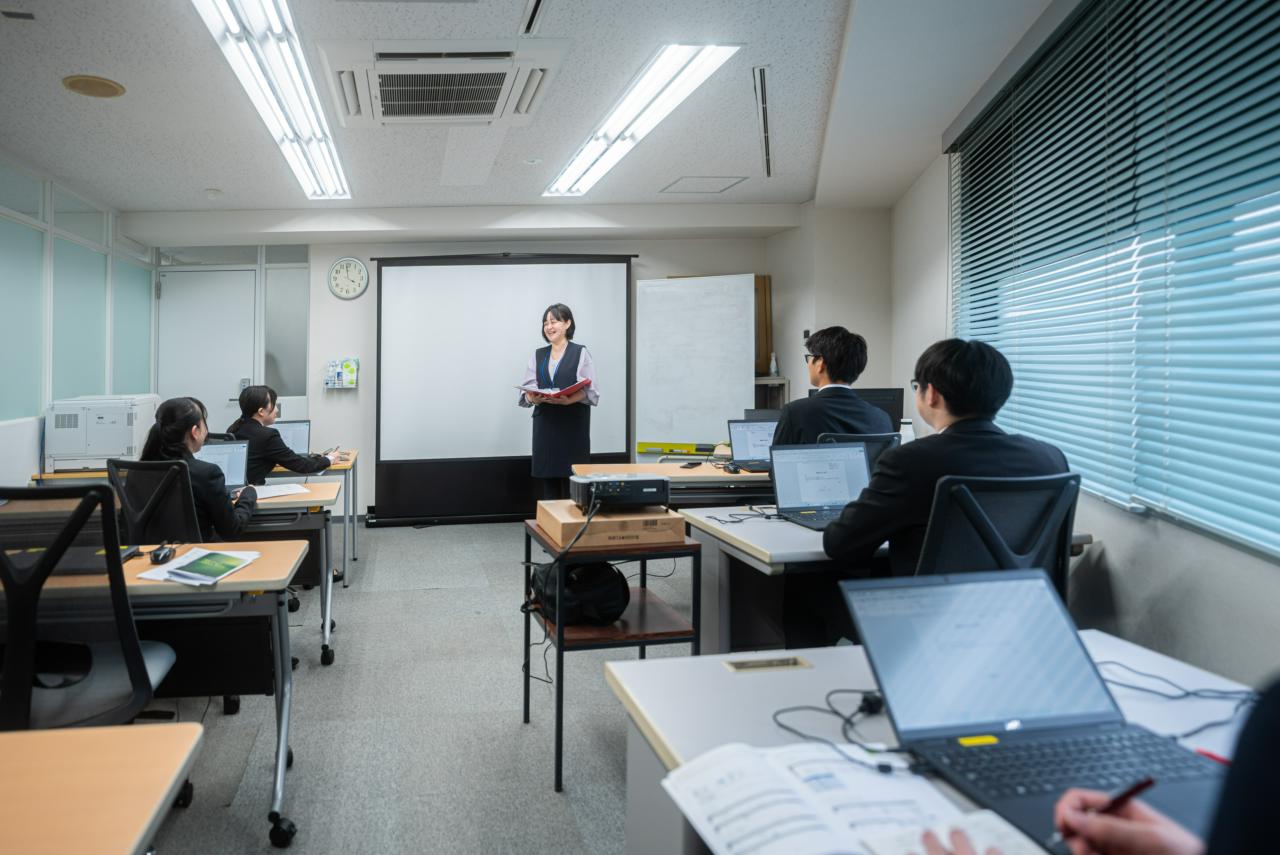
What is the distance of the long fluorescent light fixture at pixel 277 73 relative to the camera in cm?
300

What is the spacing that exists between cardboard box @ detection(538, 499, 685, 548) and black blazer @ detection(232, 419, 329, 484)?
228 centimetres

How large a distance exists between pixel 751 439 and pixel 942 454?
A: 7.46ft

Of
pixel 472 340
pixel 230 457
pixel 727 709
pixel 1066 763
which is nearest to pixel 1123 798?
pixel 1066 763

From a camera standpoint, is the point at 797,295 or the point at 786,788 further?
the point at 797,295

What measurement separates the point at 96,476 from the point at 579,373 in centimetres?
326

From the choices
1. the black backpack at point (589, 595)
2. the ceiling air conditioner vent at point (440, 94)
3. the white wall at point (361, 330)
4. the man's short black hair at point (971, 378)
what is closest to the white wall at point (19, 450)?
the white wall at point (361, 330)

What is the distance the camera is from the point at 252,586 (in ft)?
6.42

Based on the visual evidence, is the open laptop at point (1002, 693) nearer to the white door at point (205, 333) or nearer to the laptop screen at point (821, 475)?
the laptop screen at point (821, 475)

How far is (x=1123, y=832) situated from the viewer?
648 millimetres

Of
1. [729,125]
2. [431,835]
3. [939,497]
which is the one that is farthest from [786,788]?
[729,125]

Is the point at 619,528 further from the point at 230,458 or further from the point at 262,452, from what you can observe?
the point at 262,452

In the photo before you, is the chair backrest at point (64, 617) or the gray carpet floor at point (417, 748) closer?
the chair backrest at point (64, 617)

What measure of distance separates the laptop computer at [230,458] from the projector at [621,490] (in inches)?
78.7

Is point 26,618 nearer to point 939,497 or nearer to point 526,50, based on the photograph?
point 939,497
